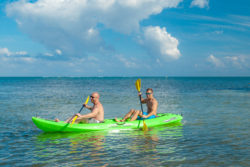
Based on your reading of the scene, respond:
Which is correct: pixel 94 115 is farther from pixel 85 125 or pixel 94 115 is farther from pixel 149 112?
pixel 149 112

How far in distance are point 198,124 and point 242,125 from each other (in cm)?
189

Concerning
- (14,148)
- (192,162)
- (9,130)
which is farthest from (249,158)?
(9,130)

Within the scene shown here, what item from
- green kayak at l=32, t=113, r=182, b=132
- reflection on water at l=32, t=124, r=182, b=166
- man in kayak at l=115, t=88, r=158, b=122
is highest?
man in kayak at l=115, t=88, r=158, b=122

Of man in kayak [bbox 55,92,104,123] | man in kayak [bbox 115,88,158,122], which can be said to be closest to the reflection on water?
man in kayak [bbox 55,92,104,123]

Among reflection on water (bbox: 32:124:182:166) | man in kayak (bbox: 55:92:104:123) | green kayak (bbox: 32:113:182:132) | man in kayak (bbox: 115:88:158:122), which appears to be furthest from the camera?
man in kayak (bbox: 115:88:158:122)

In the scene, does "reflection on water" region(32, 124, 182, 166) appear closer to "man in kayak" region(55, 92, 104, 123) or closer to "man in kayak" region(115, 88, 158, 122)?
"man in kayak" region(55, 92, 104, 123)

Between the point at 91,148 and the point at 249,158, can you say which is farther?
the point at 91,148

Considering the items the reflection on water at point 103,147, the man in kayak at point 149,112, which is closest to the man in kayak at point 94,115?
the reflection on water at point 103,147

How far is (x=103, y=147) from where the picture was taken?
7789 millimetres

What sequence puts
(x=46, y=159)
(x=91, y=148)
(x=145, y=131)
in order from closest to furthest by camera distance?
(x=46, y=159)
(x=91, y=148)
(x=145, y=131)

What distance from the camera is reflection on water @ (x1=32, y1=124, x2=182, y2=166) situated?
657cm

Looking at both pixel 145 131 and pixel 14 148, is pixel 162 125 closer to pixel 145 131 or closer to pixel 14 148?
pixel 145 131

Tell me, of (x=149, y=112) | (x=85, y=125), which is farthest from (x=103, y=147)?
(x=149, y=112)

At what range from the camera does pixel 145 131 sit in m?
10.1
